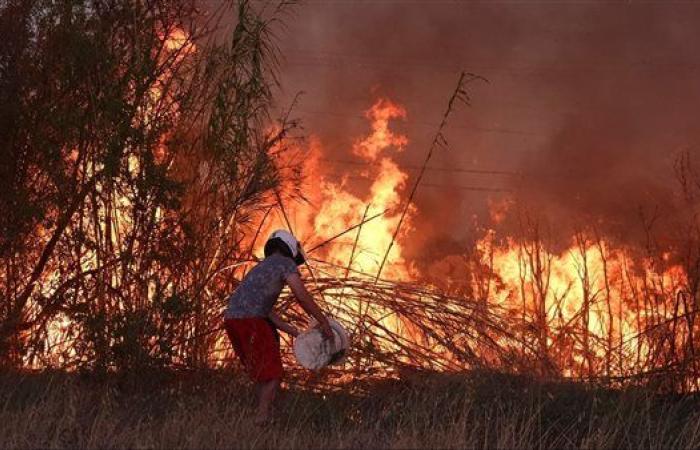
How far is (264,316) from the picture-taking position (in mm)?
8102

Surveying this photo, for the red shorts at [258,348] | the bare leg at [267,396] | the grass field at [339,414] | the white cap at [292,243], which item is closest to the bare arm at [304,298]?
the white cap at [292,243]

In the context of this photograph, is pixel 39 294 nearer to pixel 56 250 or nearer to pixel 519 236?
pixel 56 250

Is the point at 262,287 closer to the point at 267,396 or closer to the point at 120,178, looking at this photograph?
the point at 267,396

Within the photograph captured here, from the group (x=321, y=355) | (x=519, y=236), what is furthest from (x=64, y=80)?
(x=519, y=236)

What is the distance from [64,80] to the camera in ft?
32.4

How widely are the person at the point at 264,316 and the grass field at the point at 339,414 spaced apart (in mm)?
291

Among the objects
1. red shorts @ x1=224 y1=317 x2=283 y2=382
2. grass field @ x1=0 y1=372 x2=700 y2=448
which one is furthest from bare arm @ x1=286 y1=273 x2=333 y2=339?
grass field @ x1=0 y1=372 x2=700 y2=448

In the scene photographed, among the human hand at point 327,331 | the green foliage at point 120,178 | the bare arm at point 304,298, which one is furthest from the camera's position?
the green foliage at point 120,178

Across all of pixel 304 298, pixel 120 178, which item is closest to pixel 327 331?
pixel 304 298

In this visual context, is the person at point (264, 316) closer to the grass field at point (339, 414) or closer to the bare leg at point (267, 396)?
the bare leg at point (267, 396)

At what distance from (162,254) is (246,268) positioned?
979mm

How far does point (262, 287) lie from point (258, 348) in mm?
467

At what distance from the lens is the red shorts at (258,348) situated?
8.03 metres

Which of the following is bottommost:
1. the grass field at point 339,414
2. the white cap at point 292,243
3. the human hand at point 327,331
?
the grass field at point 339,414
